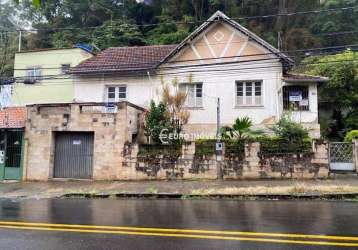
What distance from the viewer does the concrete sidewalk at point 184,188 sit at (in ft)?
39.3

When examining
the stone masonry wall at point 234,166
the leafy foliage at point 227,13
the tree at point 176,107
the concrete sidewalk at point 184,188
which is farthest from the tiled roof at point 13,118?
the leafy foliage at point 227,13

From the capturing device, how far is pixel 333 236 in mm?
5969

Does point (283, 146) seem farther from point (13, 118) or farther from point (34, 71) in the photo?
point (34, 71)

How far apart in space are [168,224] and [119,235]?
4.15 ft

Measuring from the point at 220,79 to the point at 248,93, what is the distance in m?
1.80

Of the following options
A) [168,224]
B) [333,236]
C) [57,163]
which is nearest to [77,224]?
[168,224]

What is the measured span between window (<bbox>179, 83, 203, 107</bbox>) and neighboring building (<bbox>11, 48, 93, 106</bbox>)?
9336 mm

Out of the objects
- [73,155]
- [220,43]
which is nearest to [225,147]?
[73,155]

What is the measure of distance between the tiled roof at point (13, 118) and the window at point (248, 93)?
38.1 ft

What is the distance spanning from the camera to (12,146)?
58.9 feet

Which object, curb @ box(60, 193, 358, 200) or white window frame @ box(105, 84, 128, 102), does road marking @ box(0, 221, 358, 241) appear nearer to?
curb @ box(60, 193, 358, 200)

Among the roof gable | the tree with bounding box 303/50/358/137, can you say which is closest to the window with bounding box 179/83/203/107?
the roof gable

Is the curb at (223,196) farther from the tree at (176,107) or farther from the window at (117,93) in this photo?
the window at (117,93)

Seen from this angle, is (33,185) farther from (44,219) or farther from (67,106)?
(44,219)
